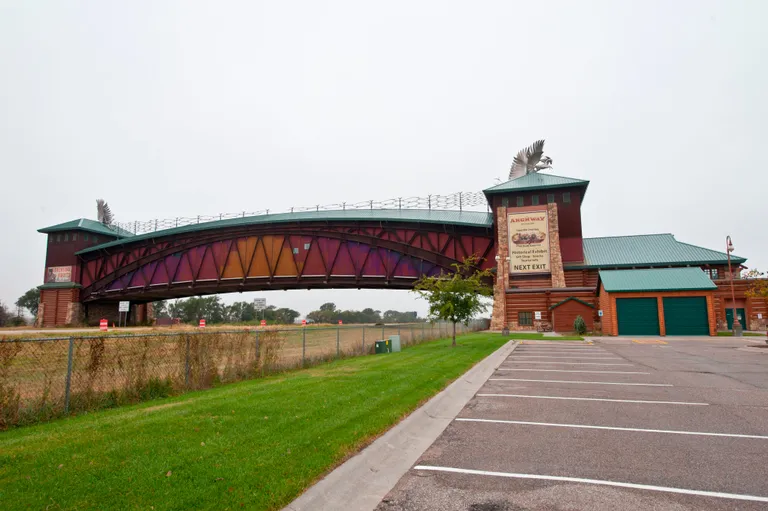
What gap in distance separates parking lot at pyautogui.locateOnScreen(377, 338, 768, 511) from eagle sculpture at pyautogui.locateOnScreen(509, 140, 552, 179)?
154 ft

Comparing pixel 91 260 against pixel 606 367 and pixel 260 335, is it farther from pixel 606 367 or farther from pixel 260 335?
pixel 606 367

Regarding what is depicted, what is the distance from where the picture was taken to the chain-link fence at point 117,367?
8453 millimetres

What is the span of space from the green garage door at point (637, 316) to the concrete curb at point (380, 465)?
30.6 meters

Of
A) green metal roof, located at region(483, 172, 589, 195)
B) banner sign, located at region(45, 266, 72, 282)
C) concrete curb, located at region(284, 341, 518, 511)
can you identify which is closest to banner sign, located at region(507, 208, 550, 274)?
green metal roof, located at region(483, 172, 589, 195)

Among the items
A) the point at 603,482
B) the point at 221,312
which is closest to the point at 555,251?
the point at 603,482

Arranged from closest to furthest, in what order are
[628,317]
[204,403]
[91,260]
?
[204,403]
[628,317]
[91,260]

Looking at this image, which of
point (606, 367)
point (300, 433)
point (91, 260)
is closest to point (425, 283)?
point (606, 367)

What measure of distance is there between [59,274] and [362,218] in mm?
47390

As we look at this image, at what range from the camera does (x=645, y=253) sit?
47094mm

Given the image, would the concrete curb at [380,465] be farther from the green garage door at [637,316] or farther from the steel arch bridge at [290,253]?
the steel arch bridge at [290,253]

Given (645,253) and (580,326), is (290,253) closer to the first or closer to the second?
(580,326)

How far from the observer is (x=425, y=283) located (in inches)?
1085

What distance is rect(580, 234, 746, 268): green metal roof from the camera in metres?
44.6

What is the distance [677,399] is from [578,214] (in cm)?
3864
